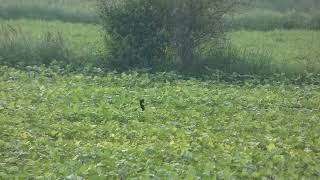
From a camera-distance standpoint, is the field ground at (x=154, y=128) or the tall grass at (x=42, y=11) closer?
the field ground at (x=154, y=128)

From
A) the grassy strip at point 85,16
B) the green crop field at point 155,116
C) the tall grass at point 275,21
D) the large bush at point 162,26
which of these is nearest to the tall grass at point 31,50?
the green crop field at point 155,116

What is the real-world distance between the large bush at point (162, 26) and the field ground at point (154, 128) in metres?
2.24

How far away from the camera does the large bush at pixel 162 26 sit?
16656 millimetres

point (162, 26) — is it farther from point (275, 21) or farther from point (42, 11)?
point (275, 21)

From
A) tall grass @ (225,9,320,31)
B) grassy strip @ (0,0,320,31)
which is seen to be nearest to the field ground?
grassy strip @ (0,0,320,31)

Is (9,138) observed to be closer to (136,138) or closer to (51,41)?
(136,138)

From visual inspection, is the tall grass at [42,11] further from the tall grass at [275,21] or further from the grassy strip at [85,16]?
the tall grass at [275,21]

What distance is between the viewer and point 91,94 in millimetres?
11945

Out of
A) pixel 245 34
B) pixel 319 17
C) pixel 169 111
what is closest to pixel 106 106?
pixel 169 111

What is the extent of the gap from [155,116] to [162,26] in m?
6.75

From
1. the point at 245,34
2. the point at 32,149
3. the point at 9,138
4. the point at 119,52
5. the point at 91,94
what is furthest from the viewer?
the point at 245,34

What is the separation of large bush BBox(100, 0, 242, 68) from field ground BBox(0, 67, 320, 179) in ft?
7.35

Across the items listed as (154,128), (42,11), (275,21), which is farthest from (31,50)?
(275,21)

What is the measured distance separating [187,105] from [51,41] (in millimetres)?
6858
